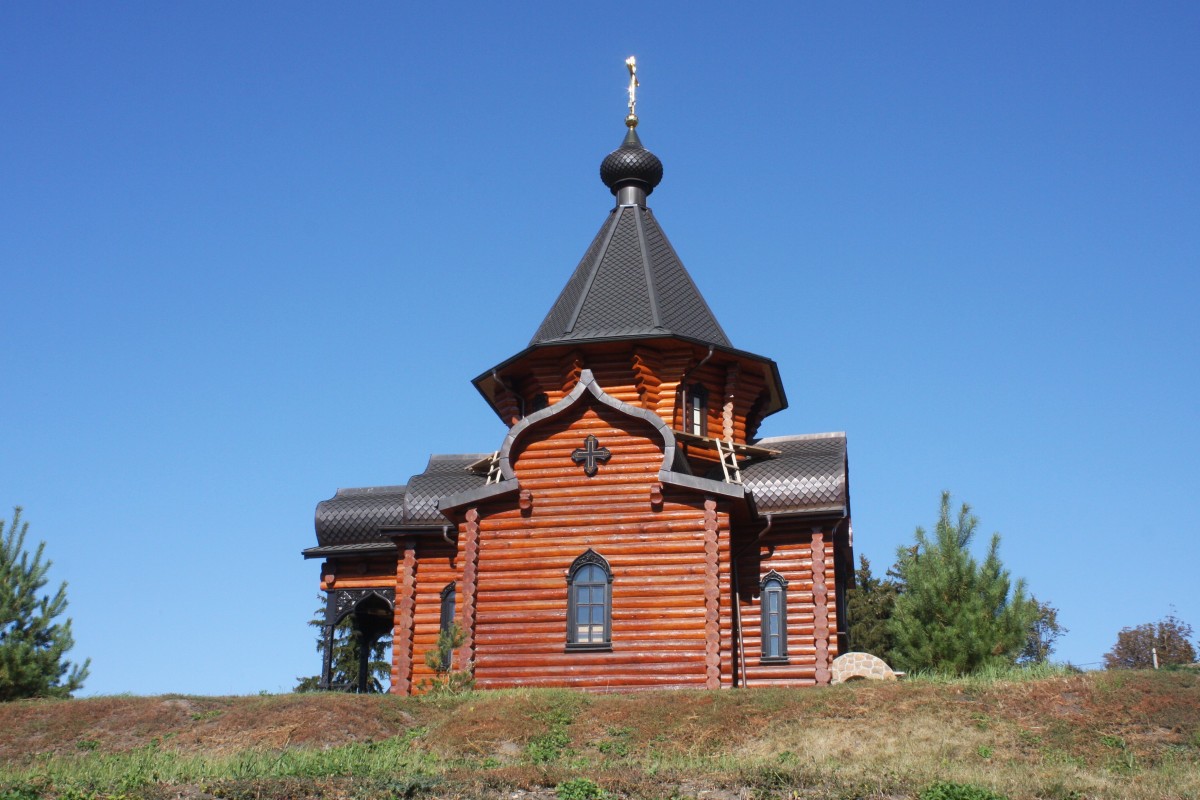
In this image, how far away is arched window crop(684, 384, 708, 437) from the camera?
73.8ft

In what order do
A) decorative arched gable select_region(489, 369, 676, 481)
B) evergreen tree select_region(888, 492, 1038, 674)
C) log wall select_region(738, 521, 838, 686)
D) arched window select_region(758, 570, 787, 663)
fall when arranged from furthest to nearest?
arched window select_region(758, 570, 787, 663)
log wall select_region(738, 521, 838, 686)
decorative arched gable select_region(489, 369, 676, 481)
evergreen tree select_region(888, 492, 1038, 674)

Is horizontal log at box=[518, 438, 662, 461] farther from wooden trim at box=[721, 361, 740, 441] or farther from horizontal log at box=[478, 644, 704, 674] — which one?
horizontal log at box=[478, 644, 704, 674]

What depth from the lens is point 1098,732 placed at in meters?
14.3

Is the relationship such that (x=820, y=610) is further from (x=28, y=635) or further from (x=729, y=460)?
(x=28, y=635)

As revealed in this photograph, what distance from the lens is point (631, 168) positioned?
26.2 meters

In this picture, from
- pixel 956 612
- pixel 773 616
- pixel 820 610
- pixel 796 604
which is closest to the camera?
pixel 956 612

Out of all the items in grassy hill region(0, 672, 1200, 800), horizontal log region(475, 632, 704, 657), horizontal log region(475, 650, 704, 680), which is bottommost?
Answer: grassy hill region(0, 672, 1200, 800)

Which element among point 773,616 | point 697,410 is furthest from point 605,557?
point 697,410

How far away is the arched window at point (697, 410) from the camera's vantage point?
22.5 m

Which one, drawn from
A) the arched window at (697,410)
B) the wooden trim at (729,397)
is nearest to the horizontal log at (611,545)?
the arched window at (697,410)

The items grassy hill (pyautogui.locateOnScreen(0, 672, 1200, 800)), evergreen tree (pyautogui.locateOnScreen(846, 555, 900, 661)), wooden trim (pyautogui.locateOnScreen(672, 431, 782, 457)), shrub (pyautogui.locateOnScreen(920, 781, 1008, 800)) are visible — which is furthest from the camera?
evergreen tree (pyautogui.locateOnScreen(846, 555, 900, 661))

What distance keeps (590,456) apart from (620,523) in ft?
3.85

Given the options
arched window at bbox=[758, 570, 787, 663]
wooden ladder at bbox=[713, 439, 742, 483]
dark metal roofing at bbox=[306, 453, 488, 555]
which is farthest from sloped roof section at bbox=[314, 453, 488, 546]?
arched window at bbox=[758, 570, 787, 663]

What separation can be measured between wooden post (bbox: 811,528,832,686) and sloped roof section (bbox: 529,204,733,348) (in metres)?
3.97
